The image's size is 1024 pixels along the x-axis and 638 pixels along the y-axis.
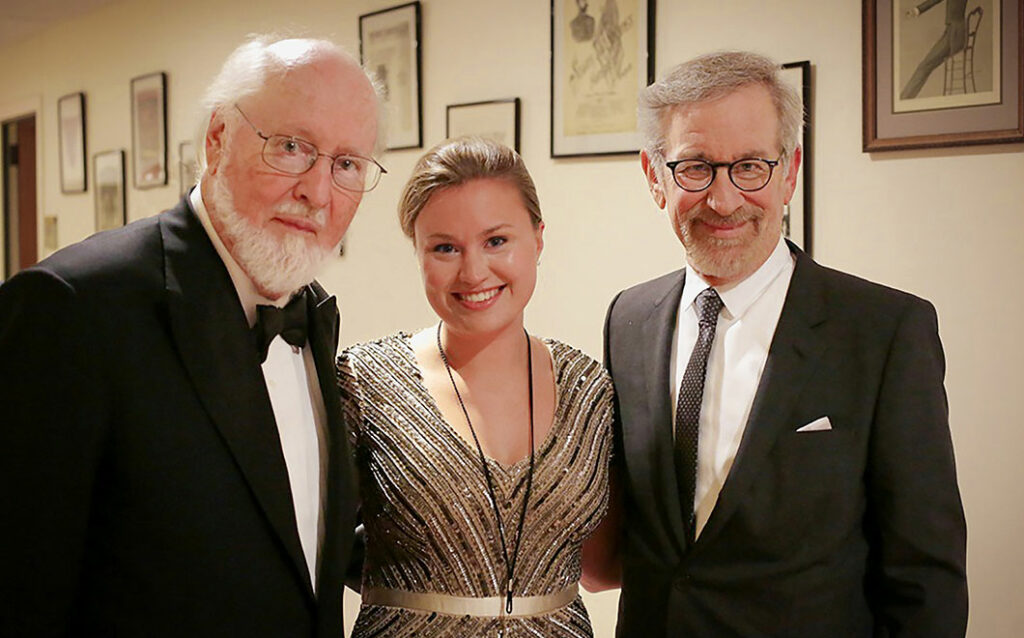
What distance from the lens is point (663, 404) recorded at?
1.92 m

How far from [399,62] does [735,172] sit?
2.76 meters

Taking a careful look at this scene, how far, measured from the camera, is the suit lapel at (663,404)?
1844mm

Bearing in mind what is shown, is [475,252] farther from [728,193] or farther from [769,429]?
[769,429]

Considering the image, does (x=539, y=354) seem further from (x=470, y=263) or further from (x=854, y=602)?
(x=854, y=602)

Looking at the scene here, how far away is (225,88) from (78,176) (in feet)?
19.3

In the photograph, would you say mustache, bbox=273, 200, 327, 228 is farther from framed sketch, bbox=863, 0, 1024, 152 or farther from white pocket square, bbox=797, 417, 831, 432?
framed sketch, bbox=863, 0, 1024, 152

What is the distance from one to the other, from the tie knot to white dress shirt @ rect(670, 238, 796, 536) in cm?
1

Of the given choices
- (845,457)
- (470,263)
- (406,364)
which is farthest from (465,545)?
(845,457)

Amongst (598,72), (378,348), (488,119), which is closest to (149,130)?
(488,119)

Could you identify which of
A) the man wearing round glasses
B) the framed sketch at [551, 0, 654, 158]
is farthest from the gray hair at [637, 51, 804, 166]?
the framed sketch at [551, 0, 654, 158]

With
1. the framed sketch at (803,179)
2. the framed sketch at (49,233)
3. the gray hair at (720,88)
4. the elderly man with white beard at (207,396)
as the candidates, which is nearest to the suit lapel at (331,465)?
the elderly man with white beard at (207,396)

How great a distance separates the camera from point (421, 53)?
427 centimetres

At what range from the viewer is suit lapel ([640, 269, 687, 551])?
6.05ft

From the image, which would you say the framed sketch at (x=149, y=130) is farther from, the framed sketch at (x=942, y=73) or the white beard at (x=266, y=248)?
the white beard at (x=266, y=248)
